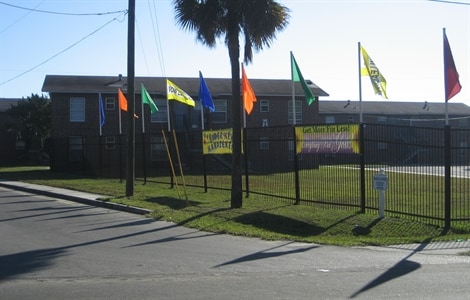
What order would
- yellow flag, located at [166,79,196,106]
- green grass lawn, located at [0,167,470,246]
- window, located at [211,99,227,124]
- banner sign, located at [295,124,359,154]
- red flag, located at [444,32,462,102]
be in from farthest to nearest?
window, located at [211,99,227,124], yellow flag, located at [166,79,196,106], banner sign, located at [295,124,359,154], red flag, located at [444,32,462,102], green grass lawn, located at [0,167,470,246]

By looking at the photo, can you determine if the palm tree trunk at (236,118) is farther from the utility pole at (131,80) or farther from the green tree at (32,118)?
the green tree at (32,118)

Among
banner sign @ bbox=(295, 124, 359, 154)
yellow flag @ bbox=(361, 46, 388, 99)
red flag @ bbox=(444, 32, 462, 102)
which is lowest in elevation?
banner sign @ bbox=(295, 124, 359, 154)

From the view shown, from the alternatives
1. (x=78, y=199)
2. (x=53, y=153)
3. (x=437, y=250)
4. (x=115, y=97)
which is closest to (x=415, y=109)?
(x=115, y=97)

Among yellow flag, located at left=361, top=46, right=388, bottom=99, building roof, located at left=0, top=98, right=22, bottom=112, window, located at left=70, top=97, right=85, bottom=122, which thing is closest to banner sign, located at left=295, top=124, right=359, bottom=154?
yellow flag, located at left=361, top=46, right=388, bottom=99

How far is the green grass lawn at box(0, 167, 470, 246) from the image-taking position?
11.5 metres

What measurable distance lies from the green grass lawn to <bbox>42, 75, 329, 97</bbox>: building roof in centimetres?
2184

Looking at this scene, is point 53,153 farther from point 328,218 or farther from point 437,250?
point 437,250

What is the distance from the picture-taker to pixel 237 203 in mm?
15312

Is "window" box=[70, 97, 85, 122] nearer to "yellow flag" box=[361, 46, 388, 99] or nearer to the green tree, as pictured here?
the green tree

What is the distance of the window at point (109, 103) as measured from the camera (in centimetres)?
3847

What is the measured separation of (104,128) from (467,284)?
33717mm

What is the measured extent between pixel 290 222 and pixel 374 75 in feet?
26.8

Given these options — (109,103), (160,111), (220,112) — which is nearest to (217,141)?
(160,111)

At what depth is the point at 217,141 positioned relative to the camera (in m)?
19.0
